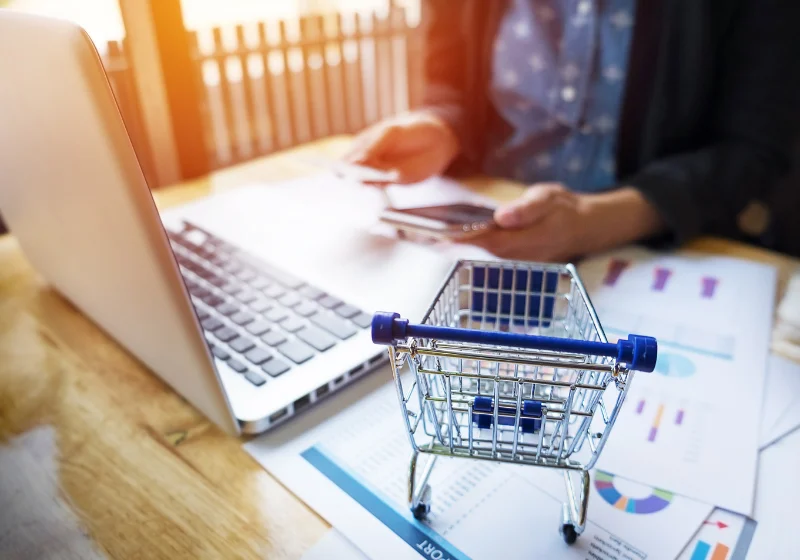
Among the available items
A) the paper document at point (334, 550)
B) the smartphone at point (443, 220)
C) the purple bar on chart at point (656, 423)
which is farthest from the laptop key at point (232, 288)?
the purple bar on chart at point (656, 423)

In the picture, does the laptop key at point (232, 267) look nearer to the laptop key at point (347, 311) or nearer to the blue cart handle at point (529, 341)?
the laptop key at point (347, 311)

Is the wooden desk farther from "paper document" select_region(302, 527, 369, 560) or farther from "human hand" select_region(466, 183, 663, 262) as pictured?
"human hand" select_region(466, 183, 663, 262)

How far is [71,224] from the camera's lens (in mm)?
485

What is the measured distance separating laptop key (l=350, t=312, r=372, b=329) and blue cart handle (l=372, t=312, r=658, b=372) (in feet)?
0.75

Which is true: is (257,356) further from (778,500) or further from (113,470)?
(778,500)

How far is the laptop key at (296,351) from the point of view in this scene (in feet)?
1.77

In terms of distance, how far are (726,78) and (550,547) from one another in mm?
802

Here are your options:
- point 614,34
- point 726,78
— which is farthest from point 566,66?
point 726,78

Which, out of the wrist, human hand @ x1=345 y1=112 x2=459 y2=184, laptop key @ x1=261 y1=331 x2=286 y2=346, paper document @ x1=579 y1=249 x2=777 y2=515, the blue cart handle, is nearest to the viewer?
the blue cart handle

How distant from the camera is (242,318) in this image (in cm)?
59

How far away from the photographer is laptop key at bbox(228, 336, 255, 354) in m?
0.55

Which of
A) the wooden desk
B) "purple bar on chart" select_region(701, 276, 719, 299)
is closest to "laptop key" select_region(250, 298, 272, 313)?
the wooden desk

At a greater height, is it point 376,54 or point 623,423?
point 376,54

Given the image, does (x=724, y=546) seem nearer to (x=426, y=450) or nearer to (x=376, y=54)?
(x=426, y=450)
